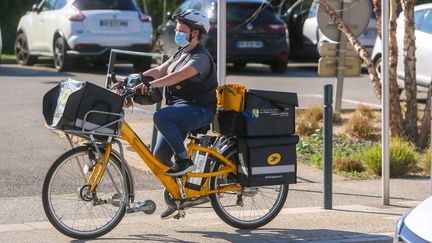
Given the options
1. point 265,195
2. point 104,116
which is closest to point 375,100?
point 265,195

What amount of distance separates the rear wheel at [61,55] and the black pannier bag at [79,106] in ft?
41.8

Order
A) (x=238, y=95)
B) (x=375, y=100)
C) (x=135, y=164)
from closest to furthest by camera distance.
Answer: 1. (x=238, y=95)
2. (x=135, y=164)
3. (x=375, y=100)

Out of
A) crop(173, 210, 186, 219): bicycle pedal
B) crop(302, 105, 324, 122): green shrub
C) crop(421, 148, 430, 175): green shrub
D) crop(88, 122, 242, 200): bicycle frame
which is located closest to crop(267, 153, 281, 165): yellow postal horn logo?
crop(88, 122, 242, 200): bicycle frame

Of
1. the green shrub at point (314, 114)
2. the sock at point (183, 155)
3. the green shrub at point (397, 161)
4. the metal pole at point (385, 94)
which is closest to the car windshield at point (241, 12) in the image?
the green shrub at point (314, 114)

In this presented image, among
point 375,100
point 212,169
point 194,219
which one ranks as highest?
point 212,169

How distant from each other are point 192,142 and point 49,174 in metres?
1.19

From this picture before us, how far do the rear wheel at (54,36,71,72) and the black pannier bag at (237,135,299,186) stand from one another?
1242cm

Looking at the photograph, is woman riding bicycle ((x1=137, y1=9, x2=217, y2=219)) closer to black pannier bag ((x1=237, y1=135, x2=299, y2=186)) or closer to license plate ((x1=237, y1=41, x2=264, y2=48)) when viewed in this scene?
black pannier bag ((x1=237, y1=135, x2=299, y2=186))

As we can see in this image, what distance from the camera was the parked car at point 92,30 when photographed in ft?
66.1

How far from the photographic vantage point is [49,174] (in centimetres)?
787

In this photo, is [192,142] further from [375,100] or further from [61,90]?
[375,100]

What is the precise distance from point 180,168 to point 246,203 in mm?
773

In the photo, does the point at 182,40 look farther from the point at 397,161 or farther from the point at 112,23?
the point at 112,23

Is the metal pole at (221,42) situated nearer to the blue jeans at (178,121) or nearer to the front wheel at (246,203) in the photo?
the front wheel at (246,203)
